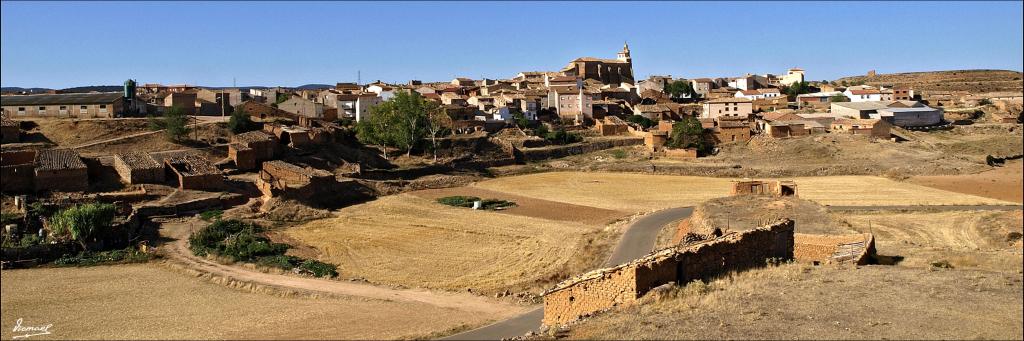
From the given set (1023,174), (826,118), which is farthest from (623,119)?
(1023,174)

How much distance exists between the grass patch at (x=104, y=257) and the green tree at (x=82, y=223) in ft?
2.15

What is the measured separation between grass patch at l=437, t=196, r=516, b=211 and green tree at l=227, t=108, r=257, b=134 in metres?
12.6

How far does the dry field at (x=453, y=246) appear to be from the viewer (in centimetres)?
1984

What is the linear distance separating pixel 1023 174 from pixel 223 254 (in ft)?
63.2

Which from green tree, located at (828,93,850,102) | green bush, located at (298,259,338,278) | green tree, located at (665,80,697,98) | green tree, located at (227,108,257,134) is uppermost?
green tree, located at (665,80,697,98)

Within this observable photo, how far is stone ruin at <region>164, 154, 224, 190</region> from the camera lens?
29062 millimetres

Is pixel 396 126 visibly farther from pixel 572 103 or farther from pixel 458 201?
pixel 572 103

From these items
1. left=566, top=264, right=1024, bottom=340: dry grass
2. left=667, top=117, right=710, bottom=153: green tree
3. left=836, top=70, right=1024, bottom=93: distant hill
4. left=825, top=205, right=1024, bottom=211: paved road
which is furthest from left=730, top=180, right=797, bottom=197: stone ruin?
left=836, top=70, right=1024, bottom=93: distant hill

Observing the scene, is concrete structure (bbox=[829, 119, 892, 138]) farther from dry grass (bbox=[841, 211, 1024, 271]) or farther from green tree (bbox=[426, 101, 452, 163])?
green tree (bbox=[426, 101, 452, 163])

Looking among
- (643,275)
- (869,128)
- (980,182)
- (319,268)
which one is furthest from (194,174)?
(869,128)

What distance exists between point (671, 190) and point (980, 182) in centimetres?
1327

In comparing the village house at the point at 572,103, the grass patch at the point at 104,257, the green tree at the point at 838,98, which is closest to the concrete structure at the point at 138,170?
the grass patch at the point at 104,257

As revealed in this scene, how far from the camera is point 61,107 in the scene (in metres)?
39.7

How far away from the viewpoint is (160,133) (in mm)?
37094
